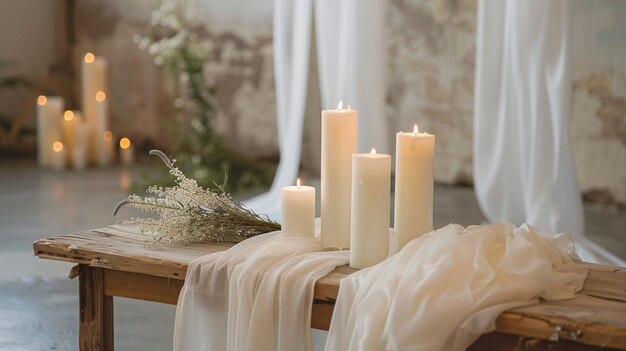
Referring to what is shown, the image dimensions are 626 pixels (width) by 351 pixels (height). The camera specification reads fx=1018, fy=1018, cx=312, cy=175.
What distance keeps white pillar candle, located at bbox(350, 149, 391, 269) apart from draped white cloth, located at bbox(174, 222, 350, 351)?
2.2 inches

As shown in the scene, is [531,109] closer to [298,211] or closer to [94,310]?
[298,211]

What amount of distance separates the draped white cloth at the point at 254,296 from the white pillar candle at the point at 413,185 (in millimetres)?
127

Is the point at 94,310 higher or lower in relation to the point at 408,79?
lower

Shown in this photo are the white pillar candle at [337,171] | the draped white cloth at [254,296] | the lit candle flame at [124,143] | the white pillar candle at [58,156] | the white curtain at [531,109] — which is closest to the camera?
the draped white cloth at [254,296]

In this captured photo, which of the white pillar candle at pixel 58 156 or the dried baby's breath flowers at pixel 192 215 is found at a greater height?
the dried baby's breath flowers at pixel 192 215

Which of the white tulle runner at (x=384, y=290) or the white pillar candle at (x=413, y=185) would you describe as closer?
the white tulle runner at (x=384, y=290)

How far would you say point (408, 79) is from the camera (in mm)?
4859

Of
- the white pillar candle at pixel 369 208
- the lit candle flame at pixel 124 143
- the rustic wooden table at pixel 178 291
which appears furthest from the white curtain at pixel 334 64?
the white pillar candle at pixel 369 208

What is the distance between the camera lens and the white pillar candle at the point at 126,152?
5.42 m

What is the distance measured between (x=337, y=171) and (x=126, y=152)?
3.66 m

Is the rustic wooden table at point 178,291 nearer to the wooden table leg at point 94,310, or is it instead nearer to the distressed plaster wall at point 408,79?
the wooden table leg at point 94,310

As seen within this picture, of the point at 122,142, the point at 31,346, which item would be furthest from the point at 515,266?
the point at 122,142

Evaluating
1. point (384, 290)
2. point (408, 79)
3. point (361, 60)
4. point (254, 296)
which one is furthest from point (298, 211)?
point (408, 79)

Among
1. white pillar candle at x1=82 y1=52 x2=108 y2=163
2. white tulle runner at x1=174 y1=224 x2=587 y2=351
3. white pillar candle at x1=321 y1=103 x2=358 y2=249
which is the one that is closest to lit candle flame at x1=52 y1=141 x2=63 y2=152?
white pillar candle at x1=82 y1=52 x2=108 y2=163
